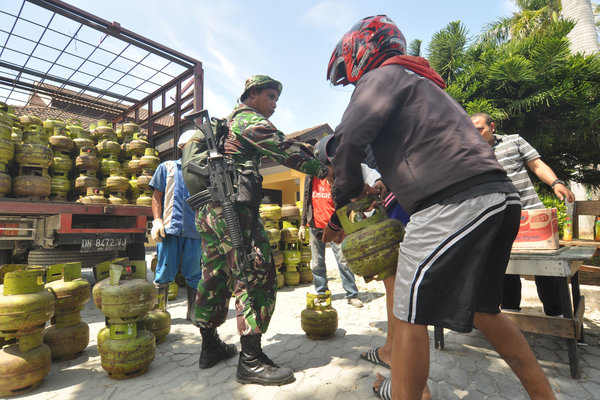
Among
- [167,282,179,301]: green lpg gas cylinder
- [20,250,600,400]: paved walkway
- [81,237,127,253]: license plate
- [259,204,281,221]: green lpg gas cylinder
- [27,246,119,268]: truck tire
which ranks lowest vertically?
[20,250,600,400]: paved walkway

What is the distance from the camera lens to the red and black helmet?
5.17 feet

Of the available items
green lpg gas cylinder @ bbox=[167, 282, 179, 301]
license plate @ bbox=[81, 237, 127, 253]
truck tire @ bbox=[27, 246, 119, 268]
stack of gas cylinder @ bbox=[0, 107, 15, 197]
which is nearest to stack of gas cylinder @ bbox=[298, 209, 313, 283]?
green lpg gas cylinder @ bbox=[167, 282, 179, 301]

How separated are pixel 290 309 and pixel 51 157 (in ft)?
14.4

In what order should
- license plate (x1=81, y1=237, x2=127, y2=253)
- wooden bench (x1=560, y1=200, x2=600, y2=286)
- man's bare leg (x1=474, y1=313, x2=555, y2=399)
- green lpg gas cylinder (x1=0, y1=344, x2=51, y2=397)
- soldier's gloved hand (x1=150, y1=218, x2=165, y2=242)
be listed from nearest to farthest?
man's bare leg (x1=474, y1=313, x2=555, y2=399) → green lpg gas cylinder (x1=0, y1=344, x2=51, y2=397) → soldier's gloved hand (x1=150, y1=218, x2=165, y2=242) → wooden bench (x1=560, y1=200, x2=600, y2=286) → license plate (x1=81, y1=237, x2=127, y2=253)

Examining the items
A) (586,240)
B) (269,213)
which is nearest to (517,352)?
(586,240)

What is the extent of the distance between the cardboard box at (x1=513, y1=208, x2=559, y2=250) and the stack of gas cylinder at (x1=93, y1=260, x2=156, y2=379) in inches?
119

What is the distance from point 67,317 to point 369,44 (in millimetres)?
3027

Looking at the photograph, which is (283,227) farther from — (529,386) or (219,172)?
(529,386)

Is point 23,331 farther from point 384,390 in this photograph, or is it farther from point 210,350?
point 384,390

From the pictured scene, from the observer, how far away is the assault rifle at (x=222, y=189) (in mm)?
2223

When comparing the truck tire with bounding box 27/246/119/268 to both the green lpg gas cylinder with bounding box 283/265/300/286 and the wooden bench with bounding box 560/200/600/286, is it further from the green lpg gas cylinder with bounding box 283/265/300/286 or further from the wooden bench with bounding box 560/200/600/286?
the wooden bench with bounding box 560/200/600/286

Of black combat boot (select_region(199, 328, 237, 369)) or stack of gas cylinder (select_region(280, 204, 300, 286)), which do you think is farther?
stack of gas cylinder (select_region(280, 204, 300, 286))

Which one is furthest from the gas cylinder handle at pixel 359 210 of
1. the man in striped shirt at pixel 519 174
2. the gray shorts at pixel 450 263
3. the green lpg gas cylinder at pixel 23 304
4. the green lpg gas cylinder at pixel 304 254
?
the green lpg gas cylinder at pixel 304 254

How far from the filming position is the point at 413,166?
1323 millimetres
